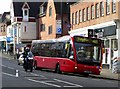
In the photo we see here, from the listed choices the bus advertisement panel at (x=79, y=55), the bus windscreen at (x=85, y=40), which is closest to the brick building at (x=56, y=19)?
the bus advertisement panel at (x=79, y=55)

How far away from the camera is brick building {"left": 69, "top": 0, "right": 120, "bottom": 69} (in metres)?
39.8

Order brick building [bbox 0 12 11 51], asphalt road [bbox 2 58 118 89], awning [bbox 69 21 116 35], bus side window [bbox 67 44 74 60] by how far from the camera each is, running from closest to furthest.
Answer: asphalt road [bbox 2 58 118 89]
bus side window [bbox 67 44 74 60]
awning [bbox 69 21 116 35]
brick building [bbox 0 12 11 51]

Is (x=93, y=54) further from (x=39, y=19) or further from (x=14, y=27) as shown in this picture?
(x=14, y=27)

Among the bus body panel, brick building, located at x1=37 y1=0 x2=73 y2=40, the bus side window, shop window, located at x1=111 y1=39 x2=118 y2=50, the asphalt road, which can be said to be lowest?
the asphalt road


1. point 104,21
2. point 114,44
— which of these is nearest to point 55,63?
point 114,44

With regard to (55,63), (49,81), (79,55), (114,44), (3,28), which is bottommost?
(49,81)

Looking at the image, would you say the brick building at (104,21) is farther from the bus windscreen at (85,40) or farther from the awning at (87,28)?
the bus windscreen at (85,40)

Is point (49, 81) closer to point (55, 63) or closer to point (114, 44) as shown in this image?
point (55, 63)

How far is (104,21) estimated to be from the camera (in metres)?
43.2

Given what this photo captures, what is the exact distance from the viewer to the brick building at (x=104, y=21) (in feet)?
131

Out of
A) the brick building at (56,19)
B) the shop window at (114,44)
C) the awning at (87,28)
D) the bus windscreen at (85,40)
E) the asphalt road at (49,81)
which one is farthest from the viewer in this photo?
the brick building at (56,19)

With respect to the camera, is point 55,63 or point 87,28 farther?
point 87,28

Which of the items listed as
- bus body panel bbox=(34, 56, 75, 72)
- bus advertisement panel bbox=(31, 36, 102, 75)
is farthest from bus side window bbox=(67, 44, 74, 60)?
bus body panel bbox=(34, 56, 75, 72)

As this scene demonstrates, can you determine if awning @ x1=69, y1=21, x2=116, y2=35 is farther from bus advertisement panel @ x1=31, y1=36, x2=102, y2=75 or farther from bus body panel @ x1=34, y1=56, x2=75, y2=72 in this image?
bus advertisement panel @ x1=31, y1=36, x2=102, y2=75
